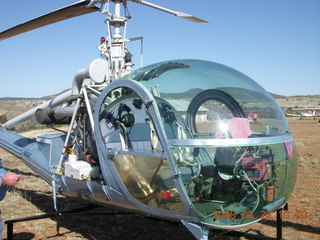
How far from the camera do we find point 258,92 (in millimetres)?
3814

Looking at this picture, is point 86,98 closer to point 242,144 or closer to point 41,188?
point 242,144

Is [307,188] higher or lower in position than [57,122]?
lower

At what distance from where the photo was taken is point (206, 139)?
3162 mm

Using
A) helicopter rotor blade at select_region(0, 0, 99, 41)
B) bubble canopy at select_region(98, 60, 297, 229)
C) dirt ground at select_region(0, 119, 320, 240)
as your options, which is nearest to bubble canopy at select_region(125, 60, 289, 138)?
bubble canopy at select_region(98, 60, 297, 229)

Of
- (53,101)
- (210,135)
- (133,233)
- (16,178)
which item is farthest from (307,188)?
(16,178)

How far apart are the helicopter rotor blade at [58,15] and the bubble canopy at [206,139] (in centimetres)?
320

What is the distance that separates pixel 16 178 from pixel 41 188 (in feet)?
16.9

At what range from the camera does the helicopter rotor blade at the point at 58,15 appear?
645 centimetres

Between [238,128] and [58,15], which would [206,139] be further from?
[58,15]

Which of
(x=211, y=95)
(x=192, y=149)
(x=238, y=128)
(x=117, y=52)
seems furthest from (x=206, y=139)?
(x=117, y=52)

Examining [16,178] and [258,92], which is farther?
[258,92]

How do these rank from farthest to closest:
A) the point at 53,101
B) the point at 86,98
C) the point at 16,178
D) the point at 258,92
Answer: the point at 53,101 → the point at 86,98 → the point at 258,92 → the point at 16,178

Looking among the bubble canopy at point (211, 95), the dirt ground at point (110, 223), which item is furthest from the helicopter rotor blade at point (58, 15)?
the dirt ground at point (110, 223)

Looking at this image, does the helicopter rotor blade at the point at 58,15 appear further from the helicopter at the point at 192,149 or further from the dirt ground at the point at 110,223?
the dirt ground at the point at 110,223
